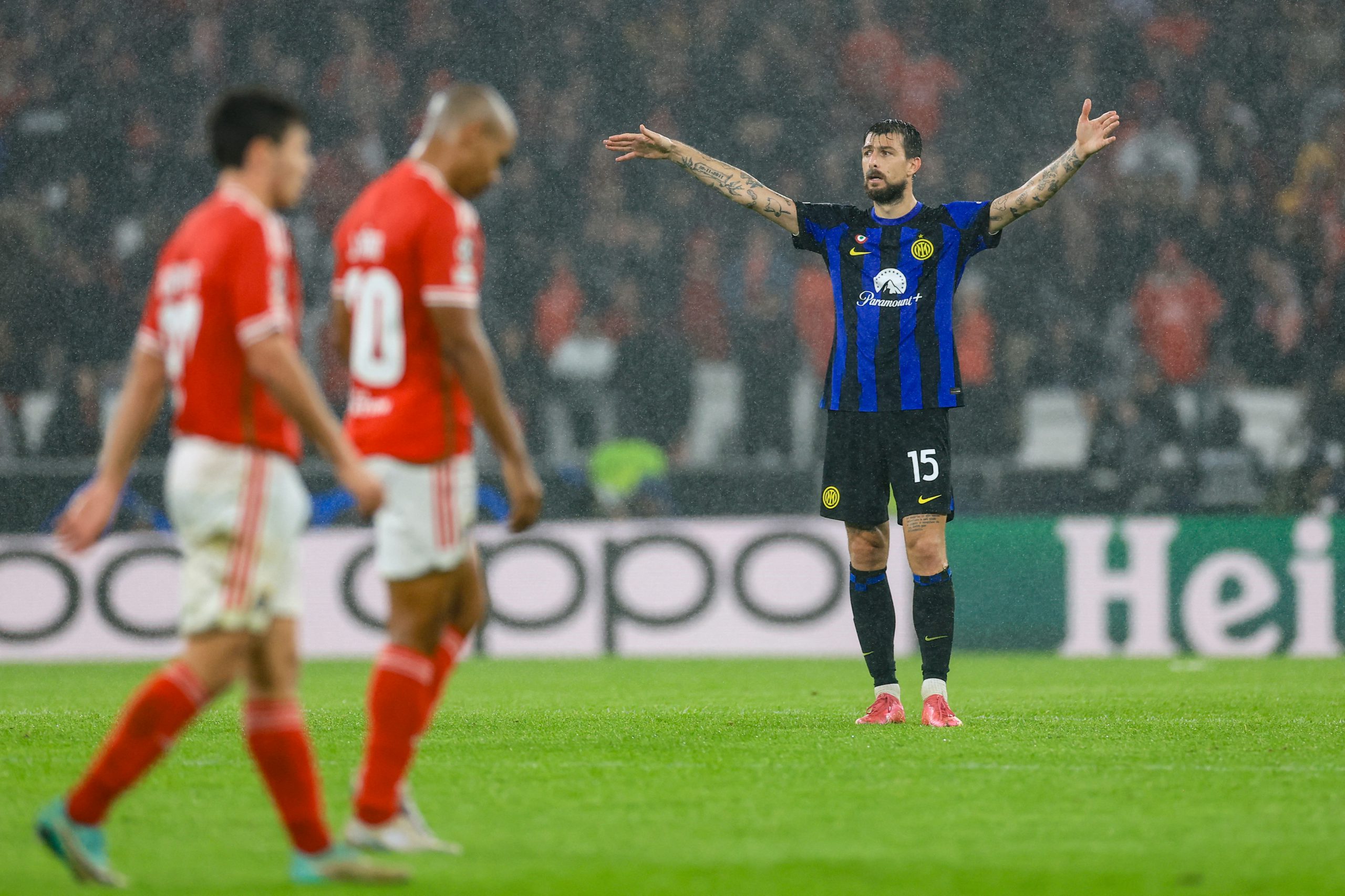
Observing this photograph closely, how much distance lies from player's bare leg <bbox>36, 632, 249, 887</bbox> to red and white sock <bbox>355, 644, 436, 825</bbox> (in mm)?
469

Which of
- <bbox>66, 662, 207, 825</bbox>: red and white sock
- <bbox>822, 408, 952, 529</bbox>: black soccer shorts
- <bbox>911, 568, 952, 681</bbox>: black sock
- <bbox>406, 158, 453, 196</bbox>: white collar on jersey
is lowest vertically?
<bbox>911, 568, 952, 681</bbox>: black sock

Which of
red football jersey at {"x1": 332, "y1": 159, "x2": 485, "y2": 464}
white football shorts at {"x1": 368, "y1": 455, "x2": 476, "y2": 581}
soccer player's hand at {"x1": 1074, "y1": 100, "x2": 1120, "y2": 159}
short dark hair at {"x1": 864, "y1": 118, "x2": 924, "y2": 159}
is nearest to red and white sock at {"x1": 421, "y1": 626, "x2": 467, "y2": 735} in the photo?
white football shorts at {"x1": 368, "y1": 455, "x2": 476, "y2": 581}

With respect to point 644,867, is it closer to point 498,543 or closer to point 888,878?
point 888,878

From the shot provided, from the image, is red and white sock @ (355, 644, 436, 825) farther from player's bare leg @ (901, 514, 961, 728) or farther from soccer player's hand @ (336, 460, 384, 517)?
player's bare leg @ (901, 514, 961, 728)

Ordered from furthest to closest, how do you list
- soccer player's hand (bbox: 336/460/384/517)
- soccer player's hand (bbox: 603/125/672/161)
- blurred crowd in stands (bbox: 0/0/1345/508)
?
blurred crowd in stands (bbox: 0/0/1345/508)
soccer player's hand (bbox: 603/125/672/161)
soccer player's hand (bbox: 336/460/384/517)

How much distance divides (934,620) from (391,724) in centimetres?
340

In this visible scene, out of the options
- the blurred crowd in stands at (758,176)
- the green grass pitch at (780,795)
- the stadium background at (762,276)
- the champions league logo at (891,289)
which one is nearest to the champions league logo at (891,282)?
the champions league logo at (891,289)

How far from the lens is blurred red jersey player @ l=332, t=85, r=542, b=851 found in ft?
13.0

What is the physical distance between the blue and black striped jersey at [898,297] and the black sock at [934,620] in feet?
2.37

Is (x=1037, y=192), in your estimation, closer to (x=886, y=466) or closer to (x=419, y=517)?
(x=886, y=466)

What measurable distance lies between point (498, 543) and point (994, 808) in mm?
7685

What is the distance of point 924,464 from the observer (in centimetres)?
686

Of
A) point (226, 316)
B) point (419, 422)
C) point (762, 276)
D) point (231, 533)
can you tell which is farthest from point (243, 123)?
point (762, 276)

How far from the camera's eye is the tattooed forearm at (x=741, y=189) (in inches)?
279
